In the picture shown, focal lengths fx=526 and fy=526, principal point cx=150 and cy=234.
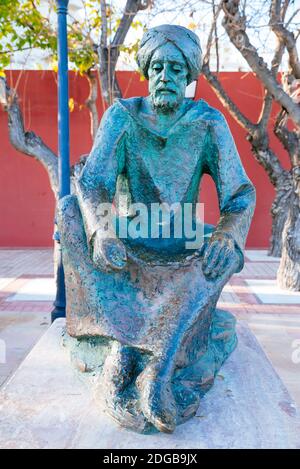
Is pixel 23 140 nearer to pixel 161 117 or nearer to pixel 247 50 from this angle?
pixel 247 50

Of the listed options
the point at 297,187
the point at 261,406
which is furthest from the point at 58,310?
the point at 297,187

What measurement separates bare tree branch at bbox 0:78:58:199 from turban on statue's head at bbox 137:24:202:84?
4.40m

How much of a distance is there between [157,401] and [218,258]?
0.58 m

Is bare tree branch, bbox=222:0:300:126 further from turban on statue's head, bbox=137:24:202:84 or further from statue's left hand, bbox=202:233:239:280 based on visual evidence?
statue's left hand, bbox=202:233:239:280

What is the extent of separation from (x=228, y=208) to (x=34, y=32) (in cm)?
538

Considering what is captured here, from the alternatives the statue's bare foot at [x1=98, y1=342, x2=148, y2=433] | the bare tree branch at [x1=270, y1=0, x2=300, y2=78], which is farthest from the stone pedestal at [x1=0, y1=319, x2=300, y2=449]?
the bare tree branch at [x1=270, y1=0, x2=300, y2=78]

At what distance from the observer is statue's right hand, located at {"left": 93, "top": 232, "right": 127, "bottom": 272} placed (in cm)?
200

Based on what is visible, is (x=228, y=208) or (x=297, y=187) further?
(x=297, y=187)

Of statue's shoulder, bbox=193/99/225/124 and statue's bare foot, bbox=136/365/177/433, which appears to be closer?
statue's bare foot, bbox=136/365/177/433

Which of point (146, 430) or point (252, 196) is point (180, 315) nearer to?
point (146, 430)

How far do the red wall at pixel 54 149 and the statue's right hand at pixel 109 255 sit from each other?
654cm

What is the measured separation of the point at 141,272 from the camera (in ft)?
7.04

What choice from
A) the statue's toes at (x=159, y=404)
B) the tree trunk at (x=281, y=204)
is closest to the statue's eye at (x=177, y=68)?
the statue's toes at (x=159, y=404)

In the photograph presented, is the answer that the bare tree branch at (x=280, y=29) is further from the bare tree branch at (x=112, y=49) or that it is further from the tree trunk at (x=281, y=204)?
the tree trunk at (x=281, y=204)
